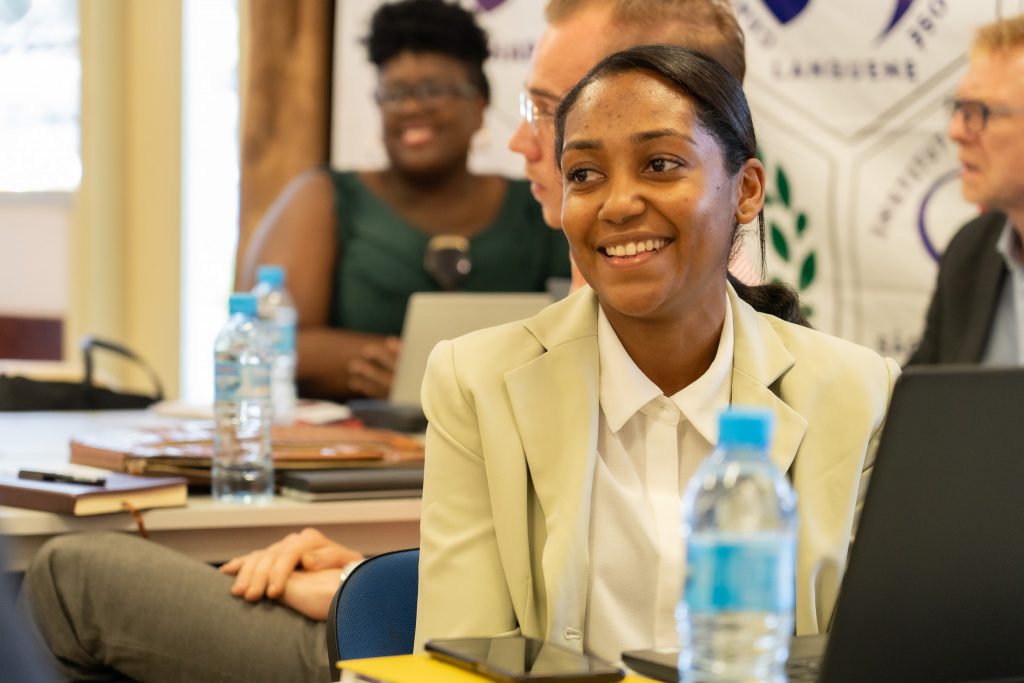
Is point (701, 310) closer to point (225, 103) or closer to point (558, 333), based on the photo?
point (558, 333)

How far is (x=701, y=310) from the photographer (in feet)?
5.17

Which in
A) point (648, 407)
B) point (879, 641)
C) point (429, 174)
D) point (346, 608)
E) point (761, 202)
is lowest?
point (346, 608)

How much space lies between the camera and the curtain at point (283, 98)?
4738mm

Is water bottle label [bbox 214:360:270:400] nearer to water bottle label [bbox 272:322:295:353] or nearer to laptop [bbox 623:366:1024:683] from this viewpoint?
water bottle label [bbox 272:322:295:353]

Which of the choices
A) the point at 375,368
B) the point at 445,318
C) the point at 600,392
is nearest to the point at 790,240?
the point at 445,318

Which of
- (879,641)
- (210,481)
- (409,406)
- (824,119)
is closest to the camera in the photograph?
(879,641)

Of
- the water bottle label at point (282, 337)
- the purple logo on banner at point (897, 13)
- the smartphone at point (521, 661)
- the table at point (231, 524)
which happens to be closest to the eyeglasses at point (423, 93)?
the water bottle label at point (282, 337)

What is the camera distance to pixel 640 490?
1519 mm

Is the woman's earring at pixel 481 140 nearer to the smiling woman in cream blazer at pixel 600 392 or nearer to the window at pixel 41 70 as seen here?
the window at pixel 41 70

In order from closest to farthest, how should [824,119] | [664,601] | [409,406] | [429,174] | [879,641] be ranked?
[879,641] < [664,601] < [409,406] < [824,119] < [429,174]

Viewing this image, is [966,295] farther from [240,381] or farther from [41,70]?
[41,70]

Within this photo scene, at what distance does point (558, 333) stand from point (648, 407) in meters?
0.14

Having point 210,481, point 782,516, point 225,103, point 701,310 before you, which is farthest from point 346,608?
point 225,103

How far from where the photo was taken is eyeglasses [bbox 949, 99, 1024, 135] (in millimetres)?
3258
